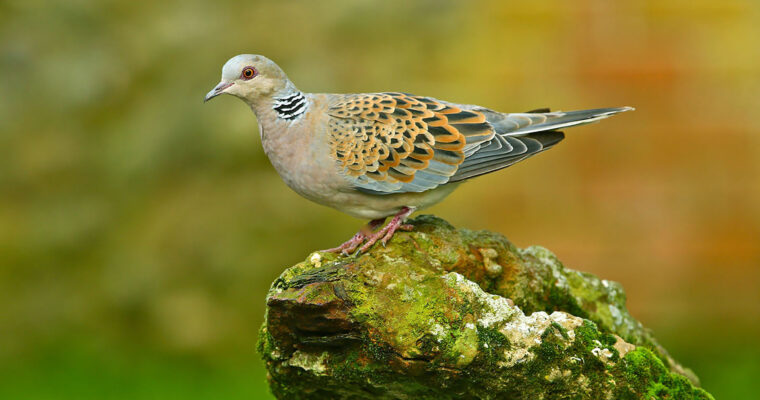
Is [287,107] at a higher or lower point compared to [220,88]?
lower

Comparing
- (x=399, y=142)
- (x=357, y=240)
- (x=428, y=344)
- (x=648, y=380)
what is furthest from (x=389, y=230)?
(x=648, y=380)

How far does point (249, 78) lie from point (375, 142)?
2.54 feet

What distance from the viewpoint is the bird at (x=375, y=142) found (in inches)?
188

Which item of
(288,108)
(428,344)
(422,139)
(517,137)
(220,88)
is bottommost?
(428,344)

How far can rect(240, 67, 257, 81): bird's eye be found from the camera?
4879 millimetres

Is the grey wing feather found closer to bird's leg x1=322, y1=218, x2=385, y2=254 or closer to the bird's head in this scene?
bird's leg x1=322, y1=218, x2=385, y2=254

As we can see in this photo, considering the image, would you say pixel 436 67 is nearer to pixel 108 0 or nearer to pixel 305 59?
pixel 305 59

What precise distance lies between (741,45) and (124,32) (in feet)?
20.4

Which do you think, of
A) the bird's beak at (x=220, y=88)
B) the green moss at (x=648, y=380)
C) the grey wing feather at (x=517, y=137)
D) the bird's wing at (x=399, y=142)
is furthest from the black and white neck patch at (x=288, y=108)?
the green moss at (x=648, y=380)

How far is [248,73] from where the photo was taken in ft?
16.0

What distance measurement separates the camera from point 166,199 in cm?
912

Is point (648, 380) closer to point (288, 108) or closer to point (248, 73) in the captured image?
point (288, 108)

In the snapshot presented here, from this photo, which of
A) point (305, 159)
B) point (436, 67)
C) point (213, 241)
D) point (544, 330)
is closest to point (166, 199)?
point (213, 241)

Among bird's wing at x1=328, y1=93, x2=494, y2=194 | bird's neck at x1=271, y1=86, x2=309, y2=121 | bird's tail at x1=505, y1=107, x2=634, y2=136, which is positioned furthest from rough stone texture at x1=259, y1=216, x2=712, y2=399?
bird's tail at x1=505, y1=107, x2=634, y2=136
